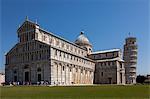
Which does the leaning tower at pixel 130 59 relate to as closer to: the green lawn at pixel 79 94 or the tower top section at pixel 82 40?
the tower top section at pixel 82 40

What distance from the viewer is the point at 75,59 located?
66.5 meters

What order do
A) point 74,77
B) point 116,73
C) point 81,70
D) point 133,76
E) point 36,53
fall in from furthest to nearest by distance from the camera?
1. point 133,76
2. point 116,73
3. point 81,70
4. point 74,77
5. point 36,53

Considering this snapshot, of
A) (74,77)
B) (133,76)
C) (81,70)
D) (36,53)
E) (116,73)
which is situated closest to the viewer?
(36,53)

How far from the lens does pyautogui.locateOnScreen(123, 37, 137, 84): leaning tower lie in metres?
86.4

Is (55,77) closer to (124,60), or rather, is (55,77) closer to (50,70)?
(50,70)

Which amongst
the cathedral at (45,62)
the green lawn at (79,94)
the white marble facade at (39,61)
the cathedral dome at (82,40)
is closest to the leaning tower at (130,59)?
the cathedral at (45,62)

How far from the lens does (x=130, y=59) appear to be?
87.0 metres

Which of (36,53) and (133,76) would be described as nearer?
(36,53)

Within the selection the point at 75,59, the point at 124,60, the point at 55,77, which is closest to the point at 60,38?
the point at 75,59

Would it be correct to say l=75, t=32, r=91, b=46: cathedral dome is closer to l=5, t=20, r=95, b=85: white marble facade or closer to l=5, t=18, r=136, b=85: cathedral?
l=5, t=18, r=136, b=85: cathedral

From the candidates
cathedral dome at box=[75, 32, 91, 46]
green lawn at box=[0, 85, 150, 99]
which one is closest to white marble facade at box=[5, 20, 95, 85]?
cathedral dome at box=[75, 32, 91, 46]

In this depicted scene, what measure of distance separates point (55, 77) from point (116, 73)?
90.3 feet

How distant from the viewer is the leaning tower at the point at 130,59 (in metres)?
86.4

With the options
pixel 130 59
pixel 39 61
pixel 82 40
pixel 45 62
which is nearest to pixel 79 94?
pixel 45 62
